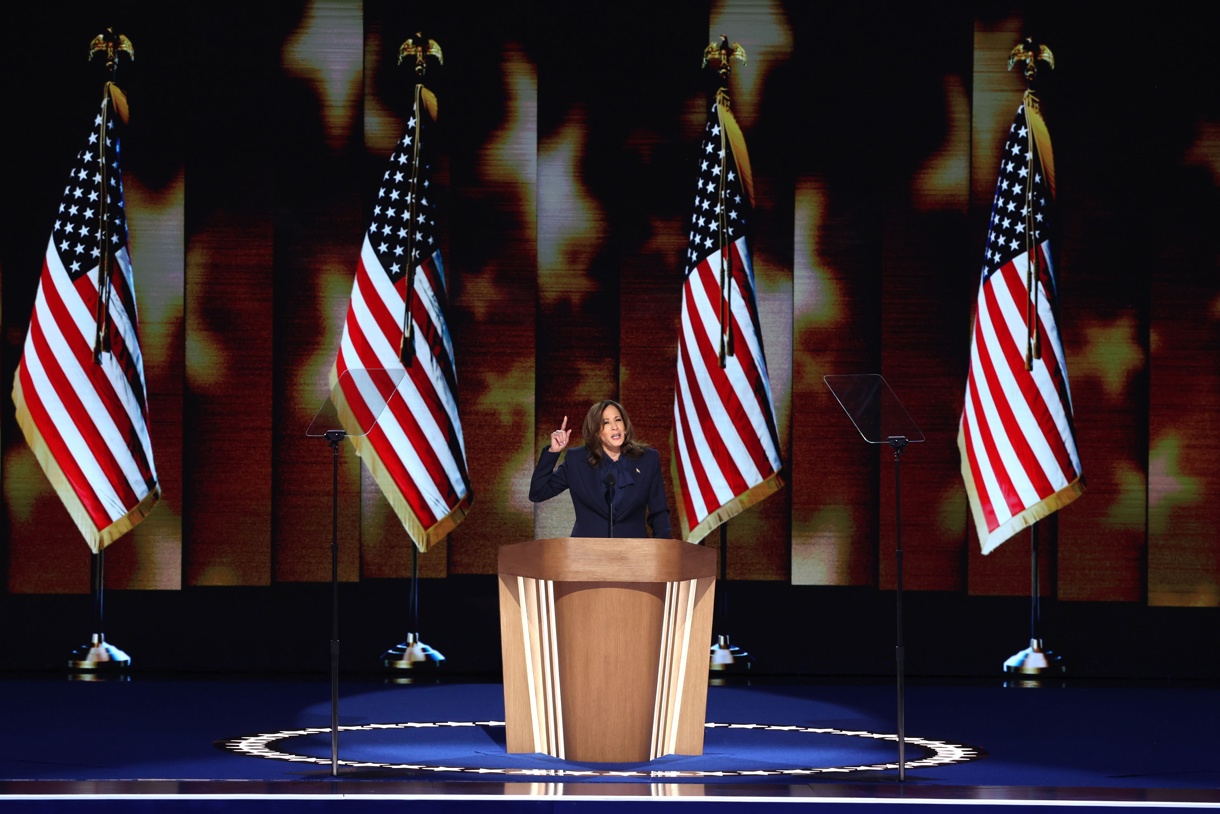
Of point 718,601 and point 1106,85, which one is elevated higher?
point 1106,85

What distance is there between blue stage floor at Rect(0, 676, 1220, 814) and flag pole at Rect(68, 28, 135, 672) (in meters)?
0.22

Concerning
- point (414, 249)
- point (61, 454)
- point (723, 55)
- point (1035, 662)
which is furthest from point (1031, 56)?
point (61, 454)

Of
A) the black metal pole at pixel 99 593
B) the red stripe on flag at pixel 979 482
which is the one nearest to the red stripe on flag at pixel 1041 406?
the red stripe on flag at pixel 979 482

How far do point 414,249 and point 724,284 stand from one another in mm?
1589

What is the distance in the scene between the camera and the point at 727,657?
8125 mm

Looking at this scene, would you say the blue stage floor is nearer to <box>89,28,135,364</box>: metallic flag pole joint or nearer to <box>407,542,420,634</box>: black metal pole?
<box>407,542,420,634</box>: black metal pole

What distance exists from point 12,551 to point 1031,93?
5785mm

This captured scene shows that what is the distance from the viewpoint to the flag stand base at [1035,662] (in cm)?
809

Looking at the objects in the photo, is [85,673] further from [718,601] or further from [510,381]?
[718,601]

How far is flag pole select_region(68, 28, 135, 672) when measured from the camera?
25.8 feet

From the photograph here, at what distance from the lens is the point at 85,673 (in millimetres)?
8039

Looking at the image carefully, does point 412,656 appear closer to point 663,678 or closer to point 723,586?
point 723,586

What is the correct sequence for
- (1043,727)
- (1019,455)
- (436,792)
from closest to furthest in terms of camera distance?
(436,792)
(1043,727)
(1019,455)

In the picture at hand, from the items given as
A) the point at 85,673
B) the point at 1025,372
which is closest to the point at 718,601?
the point at 1025,372
